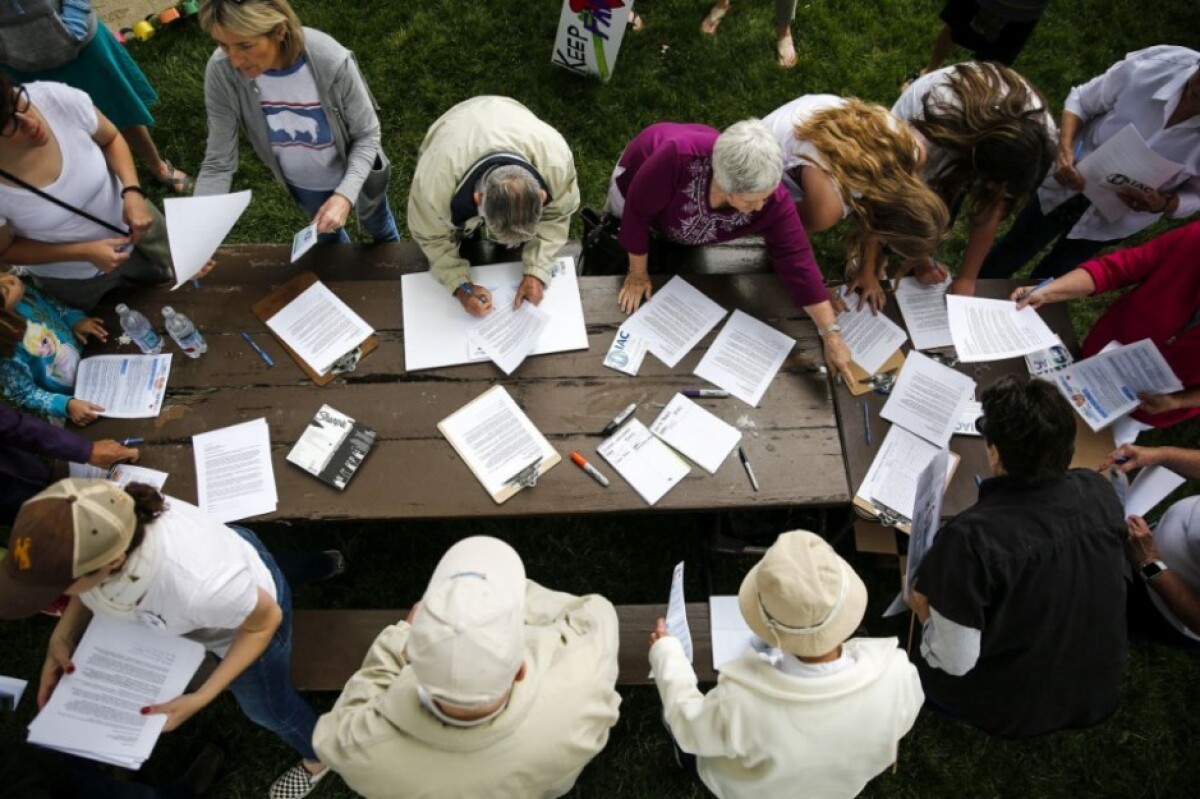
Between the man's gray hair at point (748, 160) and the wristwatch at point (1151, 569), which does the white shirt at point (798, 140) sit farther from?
the wristwatch at point (1151, 569)

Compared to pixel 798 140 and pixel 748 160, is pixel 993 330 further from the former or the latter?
pixel 748 160

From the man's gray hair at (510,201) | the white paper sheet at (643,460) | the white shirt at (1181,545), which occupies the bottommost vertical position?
the white paper sheet at (643,460)

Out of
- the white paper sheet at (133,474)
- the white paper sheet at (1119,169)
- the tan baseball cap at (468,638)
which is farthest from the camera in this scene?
the white paper sheet at (1119,169)

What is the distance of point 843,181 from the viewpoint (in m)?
A: 2.79

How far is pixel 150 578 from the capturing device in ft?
6.53

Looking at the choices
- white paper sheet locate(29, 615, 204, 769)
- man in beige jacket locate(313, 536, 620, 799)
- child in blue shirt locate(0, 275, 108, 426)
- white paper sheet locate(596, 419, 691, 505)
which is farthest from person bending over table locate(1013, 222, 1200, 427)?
child in blue shirt locate(0, 275, 108, 426)

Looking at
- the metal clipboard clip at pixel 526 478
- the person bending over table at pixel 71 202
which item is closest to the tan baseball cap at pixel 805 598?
the metal clipboard clip at pixel 526 478

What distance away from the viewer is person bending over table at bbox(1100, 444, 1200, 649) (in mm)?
2746

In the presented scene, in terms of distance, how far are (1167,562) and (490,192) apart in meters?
3.04

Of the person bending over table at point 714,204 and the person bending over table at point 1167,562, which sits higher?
the person bending over table at point 714,204

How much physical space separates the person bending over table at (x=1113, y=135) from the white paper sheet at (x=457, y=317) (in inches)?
98.1

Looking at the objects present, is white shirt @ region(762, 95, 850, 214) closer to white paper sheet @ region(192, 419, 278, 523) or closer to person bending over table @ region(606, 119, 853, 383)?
person bending over table @ region(606, 119, 853, 383)

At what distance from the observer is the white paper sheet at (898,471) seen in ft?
9.32

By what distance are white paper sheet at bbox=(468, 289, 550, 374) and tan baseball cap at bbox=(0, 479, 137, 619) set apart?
141 centimetres
